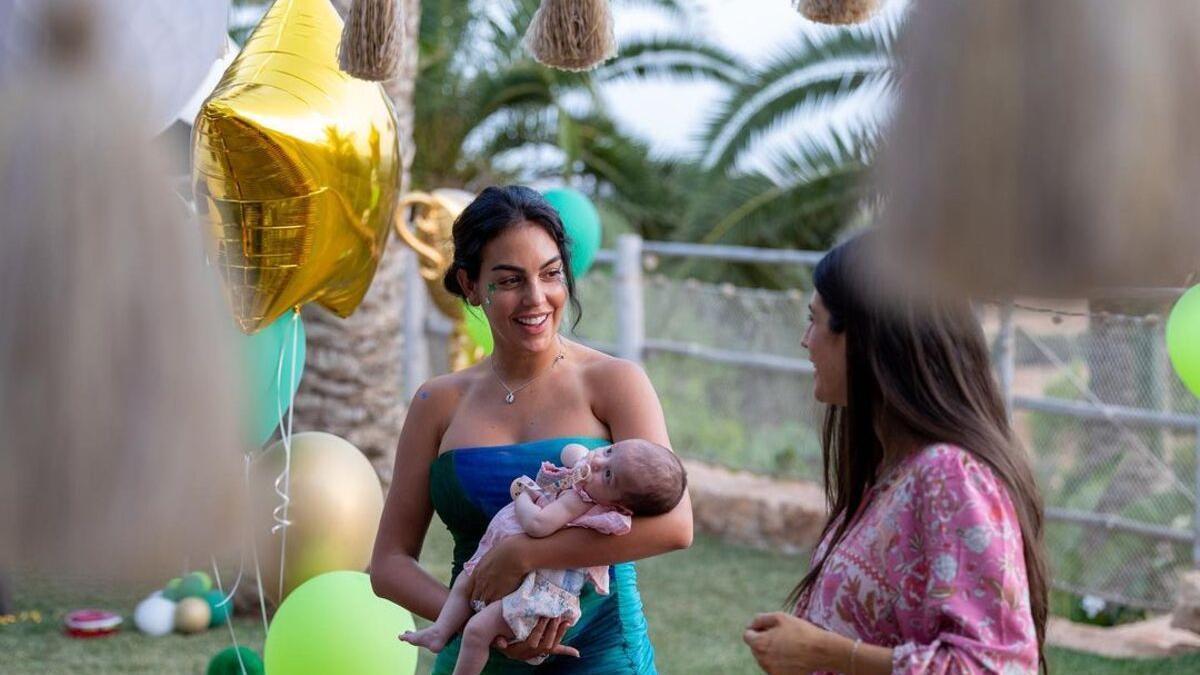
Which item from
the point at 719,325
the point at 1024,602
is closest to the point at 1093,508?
the point at 719,325

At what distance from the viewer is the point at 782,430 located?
782 cm

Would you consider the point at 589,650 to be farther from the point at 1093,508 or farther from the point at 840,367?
the point at 1093,508

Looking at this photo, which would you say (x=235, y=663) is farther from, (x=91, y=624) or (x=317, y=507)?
(x=91, y=624)

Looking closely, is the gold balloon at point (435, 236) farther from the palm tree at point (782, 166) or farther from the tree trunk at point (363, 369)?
the palm tree at point (782, 166)

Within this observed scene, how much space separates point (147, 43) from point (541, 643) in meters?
1.11

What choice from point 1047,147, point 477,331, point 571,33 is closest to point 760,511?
point 477,331

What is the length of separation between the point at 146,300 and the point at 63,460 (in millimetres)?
177

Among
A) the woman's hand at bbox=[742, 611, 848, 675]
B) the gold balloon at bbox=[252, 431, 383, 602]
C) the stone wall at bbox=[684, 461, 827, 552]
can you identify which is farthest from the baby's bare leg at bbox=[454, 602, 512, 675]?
the stone wall at bbox=[684, 461, 827, 552]

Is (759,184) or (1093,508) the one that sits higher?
(759,184)

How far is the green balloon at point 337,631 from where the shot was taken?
3336 millimetres

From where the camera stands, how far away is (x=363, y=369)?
6.19 metres

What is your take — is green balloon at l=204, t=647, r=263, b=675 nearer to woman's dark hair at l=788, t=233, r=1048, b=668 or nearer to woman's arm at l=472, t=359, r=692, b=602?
woman's arm at l=472, t=359, r=692, b=602

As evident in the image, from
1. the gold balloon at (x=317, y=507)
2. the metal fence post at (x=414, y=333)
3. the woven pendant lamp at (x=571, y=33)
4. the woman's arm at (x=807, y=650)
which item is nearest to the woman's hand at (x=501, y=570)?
the woman's arm at (x=807, y=650)

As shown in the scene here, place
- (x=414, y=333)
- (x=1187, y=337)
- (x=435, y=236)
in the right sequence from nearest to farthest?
(x=1187, y=337)
(x=435, y=236)
(x=414, y=333)
